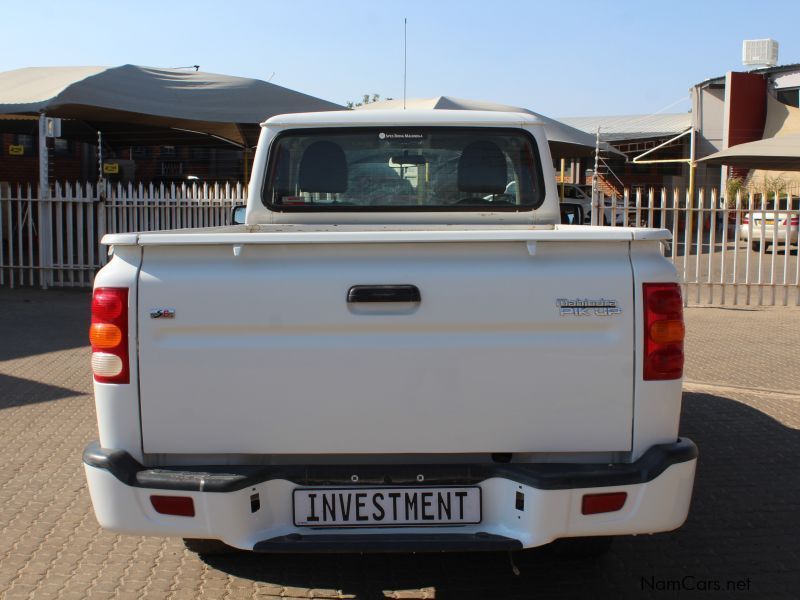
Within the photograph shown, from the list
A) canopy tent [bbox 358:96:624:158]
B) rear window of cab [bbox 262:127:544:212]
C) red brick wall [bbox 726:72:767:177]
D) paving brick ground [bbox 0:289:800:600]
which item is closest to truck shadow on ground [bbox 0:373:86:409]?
paving brick ground [bbox 0:289:800:600]

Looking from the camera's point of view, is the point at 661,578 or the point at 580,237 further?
the point at 661,578

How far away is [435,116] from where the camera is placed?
4.95 metres

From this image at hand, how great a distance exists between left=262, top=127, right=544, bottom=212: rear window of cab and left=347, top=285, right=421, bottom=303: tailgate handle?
6.27 ft

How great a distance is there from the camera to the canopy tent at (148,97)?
14188 mm

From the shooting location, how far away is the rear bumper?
119 inches

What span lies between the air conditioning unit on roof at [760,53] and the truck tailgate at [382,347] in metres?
35.8

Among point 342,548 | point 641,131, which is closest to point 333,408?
point 342,548

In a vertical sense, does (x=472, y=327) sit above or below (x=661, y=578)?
above

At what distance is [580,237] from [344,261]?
0.78 m

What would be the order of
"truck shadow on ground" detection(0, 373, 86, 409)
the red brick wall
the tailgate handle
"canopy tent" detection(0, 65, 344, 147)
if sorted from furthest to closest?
the red brick wall < "canopy tent" detection(0, 65, 344, 147) < "truck shadow on ground" detection(0, 373, 86, 409) < the tailgate handle

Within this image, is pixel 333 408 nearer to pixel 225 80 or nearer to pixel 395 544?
pixel 395 544

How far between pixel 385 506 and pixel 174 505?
2.34 feet

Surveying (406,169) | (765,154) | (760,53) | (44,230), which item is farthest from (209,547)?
(760,53)

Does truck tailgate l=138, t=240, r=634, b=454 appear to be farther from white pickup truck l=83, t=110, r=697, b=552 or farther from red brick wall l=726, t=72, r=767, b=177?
red brick wall l=726, t=72, r=767, b=177
